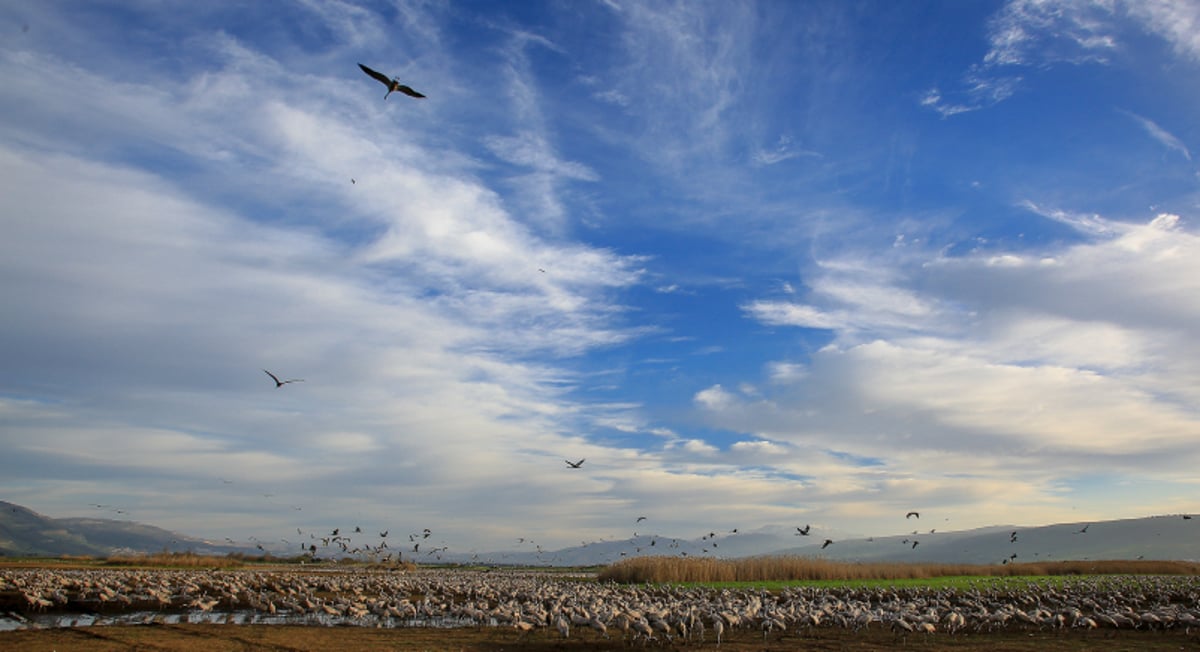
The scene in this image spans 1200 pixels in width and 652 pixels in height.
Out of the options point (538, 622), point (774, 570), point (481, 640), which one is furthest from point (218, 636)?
point (774, 570)

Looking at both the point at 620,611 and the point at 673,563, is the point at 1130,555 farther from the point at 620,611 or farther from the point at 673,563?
the point at 620,611

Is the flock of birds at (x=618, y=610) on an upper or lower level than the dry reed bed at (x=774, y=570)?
upper

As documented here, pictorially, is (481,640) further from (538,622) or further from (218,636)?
(218,636)

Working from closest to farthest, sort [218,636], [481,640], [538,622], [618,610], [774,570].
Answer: [218,636] < [481,640] < [538,622] < [618,610] < [774,570]

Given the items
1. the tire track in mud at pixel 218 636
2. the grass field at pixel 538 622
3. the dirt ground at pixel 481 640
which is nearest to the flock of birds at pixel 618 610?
A: the grass field at pixel 538 622

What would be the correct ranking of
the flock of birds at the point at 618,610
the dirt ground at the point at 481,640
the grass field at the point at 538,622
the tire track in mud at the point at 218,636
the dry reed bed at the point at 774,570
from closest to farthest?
the tire track in mud at the point at 218,636 < the dirt ground at the point at 481,640 < the grass field at the point at 538,622 < the flock of birds at the point at 618,610 < the dry reed bed at the point at 774,570

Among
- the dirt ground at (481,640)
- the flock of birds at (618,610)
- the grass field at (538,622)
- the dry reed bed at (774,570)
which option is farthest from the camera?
the dry reed bed at (774,570)

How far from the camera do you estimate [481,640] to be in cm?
1869

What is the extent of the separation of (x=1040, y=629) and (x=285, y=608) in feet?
90.7

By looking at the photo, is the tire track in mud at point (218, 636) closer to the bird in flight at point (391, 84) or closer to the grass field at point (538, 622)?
the grass field at point (538, 622)

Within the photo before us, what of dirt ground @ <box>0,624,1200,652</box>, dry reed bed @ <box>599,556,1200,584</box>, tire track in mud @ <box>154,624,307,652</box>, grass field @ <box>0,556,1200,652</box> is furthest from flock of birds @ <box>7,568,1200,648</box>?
dry reed bed @ <box>599,556,1200,584</box>

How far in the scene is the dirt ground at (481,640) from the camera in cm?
1667

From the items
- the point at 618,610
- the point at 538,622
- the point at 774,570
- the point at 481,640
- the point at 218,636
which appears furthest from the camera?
the point at 774,570

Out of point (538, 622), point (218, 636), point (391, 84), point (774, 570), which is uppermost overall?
point (391, 84)
